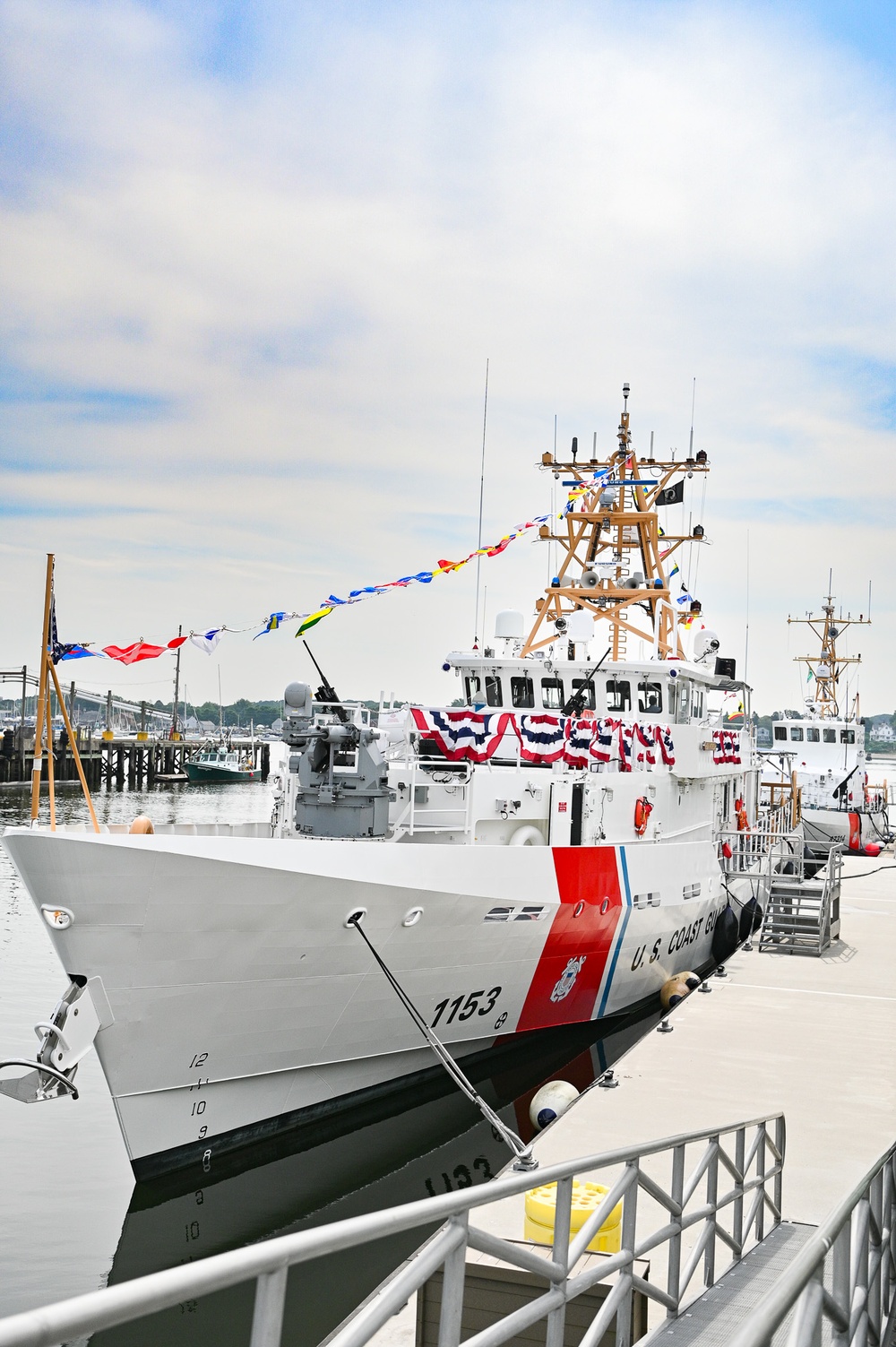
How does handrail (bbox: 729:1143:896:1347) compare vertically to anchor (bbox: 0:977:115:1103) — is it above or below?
above

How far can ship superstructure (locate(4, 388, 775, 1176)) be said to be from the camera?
30.9ft

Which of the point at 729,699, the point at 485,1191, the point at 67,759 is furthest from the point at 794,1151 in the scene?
the point at 67,759

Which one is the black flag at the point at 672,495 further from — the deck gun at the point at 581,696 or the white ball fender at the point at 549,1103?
the white ball fender at the point at 549,1103

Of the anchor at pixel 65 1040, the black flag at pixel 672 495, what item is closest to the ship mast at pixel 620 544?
the black flag at pixel 672 495

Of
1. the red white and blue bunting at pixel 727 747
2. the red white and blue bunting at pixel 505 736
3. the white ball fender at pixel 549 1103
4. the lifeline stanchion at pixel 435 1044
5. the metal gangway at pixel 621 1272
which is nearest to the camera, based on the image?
the metal gangway at pixel 621 1272

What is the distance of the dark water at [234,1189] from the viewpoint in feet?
28.3

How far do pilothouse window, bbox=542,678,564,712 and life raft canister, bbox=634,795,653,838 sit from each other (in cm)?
214

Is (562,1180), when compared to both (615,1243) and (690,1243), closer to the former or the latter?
(615,1243)

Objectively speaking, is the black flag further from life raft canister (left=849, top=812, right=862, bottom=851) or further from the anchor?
life raft canister (left=849, top=812, right=862, bottom=851)

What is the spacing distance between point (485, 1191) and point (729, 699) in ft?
55.4

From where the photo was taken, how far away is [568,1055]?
13.9 m

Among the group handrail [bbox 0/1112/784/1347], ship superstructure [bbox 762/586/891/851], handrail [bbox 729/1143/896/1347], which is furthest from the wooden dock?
handrail [bbox 729/1143/896/1347]

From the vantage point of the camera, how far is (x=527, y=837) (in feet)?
42.4

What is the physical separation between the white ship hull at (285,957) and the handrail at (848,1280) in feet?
19.5
